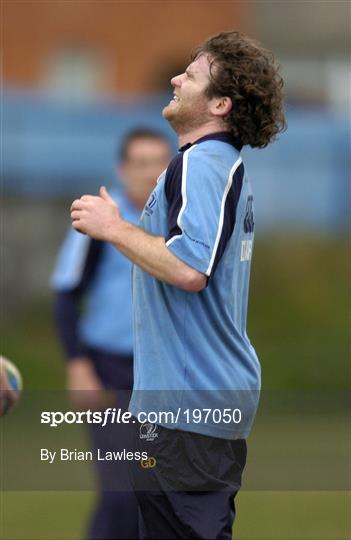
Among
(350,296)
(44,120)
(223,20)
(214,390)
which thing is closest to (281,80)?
(214,390)

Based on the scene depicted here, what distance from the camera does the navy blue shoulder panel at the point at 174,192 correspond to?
428 centimetres

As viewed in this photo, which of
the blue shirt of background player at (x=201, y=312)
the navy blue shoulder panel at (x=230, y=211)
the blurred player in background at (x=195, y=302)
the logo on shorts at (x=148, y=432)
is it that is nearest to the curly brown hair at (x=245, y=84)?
the blurred player in background at (x=195, y=302)

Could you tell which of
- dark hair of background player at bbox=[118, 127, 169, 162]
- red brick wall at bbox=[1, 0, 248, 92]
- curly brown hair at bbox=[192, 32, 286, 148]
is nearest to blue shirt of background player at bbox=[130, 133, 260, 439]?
curly brown hair at bbox=[192, 32, 286, 148]

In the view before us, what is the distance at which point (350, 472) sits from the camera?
30.2 ft

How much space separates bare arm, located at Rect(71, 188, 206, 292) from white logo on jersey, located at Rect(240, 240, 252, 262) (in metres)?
0.31

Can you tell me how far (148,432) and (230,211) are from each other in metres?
0.84

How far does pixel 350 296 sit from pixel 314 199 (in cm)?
301

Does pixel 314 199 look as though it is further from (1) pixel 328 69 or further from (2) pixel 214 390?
(1) pixel 328 69

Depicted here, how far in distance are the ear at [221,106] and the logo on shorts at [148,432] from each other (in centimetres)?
115

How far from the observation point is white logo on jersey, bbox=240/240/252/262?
4493 millimetres

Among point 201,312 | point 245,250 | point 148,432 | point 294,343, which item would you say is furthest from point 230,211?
point 294,343

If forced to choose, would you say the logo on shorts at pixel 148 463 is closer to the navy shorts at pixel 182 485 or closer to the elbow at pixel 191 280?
the navy shorts at pixel 182 485

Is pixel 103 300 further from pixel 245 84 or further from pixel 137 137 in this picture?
pixel 245 84

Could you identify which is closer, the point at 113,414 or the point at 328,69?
the point at 113,414
